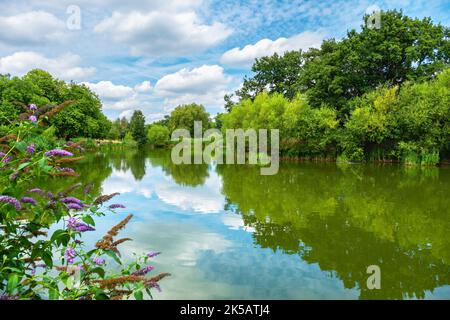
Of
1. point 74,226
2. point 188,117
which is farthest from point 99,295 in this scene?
point 188,117

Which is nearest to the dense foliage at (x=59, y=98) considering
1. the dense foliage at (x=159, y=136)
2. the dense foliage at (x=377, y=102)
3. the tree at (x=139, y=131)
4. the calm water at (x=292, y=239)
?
the dense foliage at (x=159, y=136)

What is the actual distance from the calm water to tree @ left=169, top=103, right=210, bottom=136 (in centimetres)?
5863

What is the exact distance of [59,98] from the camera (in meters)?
43.1

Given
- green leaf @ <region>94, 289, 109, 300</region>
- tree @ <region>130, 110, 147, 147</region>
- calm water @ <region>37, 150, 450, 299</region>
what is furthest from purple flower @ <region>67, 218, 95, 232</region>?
tree @ <region>130, 110, 147, 147</region>

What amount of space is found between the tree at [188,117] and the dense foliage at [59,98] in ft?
69.9

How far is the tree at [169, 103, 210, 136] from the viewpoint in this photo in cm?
7119

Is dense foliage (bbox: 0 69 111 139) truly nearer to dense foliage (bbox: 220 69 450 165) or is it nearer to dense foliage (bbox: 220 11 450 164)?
dense foliage (bbox: 220 69 450 165)

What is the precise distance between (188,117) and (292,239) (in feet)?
215

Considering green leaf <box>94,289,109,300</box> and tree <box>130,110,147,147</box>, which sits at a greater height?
tree <box>130,110,147,147</box>

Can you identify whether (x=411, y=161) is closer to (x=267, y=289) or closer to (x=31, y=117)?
(x=267, y=289)

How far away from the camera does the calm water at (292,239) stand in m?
4.86

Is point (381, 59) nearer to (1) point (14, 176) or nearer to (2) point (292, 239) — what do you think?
(2) point (292, 239)

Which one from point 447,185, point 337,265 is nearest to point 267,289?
point 337,265

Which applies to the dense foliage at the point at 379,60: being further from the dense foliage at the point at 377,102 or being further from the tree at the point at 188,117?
the tree at the point at 188,117
